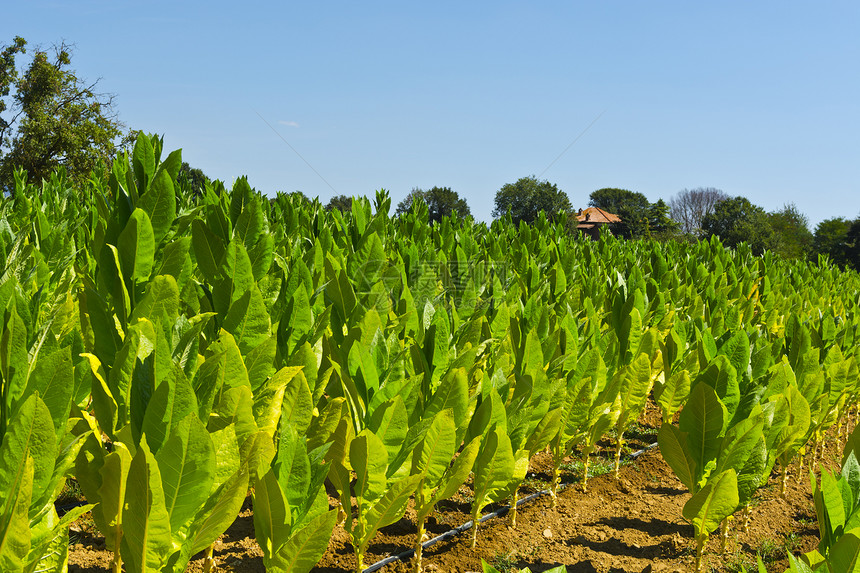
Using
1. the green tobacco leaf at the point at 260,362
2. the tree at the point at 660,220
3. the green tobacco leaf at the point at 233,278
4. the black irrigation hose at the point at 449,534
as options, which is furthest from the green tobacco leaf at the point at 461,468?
the tree at the point at 660,220

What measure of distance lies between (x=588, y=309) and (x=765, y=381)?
3.60 feet

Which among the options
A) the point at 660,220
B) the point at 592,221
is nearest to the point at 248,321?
the point at 660,220

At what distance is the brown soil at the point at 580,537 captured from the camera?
8.25ft

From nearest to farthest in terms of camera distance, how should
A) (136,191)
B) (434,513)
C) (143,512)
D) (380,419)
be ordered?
1. (143,512)
2. (380,419)
3. (136,191)
4. (434,513)

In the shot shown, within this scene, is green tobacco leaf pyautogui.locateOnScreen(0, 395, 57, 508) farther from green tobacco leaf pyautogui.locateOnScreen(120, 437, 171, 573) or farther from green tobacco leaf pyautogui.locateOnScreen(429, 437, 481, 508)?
green tobacco leaf pyautogui.locateOnScreen(429, 437, 481, 508)

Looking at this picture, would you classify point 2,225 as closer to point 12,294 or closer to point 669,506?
point 12,294

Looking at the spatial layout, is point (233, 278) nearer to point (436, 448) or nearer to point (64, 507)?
point (436, 448)

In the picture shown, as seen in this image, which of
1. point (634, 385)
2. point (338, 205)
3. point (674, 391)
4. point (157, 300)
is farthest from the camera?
point (338, 205)

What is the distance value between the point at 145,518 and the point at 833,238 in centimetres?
6555

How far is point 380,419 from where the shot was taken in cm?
217

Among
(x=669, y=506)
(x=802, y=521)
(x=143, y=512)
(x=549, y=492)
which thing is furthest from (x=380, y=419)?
(x=802, y=521)

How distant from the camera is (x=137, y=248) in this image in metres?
2.29

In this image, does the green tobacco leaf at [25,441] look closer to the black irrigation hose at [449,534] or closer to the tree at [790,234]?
the black irrigation hose at [449,534]

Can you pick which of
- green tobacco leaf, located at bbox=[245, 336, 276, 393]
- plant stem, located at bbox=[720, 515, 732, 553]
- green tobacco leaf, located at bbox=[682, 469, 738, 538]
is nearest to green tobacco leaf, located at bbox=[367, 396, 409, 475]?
green tobacco leaf, located at bbox=[245, 336, 276, 393]
